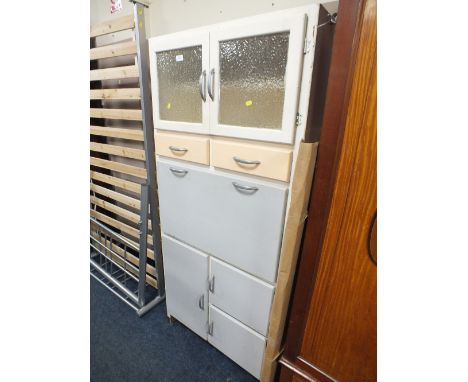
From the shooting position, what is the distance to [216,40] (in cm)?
100

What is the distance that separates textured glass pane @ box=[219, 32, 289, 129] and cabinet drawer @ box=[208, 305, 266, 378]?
1083mm

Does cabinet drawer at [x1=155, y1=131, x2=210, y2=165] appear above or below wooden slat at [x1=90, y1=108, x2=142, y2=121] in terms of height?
below

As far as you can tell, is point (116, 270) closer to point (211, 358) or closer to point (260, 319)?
point (211, 358)

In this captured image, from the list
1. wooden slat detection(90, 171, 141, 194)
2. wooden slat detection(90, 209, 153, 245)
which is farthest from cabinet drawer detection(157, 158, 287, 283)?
wooden slat detection(90, 209, 153, 245)

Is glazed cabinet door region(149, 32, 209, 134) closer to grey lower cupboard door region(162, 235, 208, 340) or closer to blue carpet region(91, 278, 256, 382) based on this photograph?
grey lower cupboard door region(162, 235, 208, 340)

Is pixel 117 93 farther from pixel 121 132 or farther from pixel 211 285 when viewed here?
pixel 211 285

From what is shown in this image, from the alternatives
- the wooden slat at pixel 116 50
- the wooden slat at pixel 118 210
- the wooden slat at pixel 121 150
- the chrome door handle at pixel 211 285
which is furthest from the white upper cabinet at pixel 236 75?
the wooden slat at pixel 118 210

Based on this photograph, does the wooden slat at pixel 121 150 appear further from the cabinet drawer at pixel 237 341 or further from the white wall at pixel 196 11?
the cabinet drawer at pixel 237 341

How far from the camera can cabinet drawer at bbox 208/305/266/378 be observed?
1349 mm

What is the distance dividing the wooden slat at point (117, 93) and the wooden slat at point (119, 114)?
3.4 inches

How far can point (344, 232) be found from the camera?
2.50 feet
